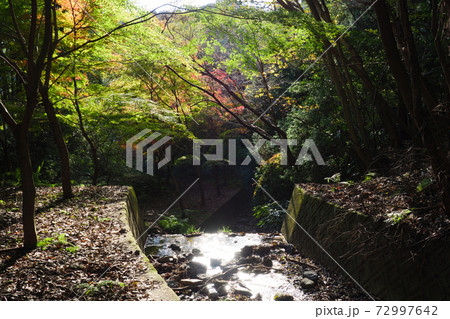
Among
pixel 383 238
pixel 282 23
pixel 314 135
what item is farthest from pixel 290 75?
pixel 383 238

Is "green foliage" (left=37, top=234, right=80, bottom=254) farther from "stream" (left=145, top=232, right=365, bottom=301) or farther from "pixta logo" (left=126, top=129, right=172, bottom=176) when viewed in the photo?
"pixta logo" (left=126, top=129, right=172, bottom=176)

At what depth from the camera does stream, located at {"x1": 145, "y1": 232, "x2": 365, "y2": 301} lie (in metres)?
4.46

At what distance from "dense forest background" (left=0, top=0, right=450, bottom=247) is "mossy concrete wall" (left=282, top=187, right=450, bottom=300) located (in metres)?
0.50

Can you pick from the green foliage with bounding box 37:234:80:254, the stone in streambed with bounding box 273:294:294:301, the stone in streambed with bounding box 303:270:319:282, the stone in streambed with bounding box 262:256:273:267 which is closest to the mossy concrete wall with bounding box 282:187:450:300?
the stone in streambed with bounding box 303:270:319:282

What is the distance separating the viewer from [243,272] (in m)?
5.32

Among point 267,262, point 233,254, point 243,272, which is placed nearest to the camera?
point 243,272

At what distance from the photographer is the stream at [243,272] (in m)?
4.46

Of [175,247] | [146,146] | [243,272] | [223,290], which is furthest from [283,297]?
[146,146]

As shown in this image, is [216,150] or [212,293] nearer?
[212,293]

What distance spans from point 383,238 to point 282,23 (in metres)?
3.56

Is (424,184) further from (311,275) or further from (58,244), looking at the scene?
(58,244)

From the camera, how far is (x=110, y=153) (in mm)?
13031

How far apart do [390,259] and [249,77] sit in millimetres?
6147

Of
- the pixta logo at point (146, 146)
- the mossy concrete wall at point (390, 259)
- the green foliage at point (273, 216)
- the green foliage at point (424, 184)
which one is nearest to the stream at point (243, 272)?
the mossy concrete wall at point (390, 259)
